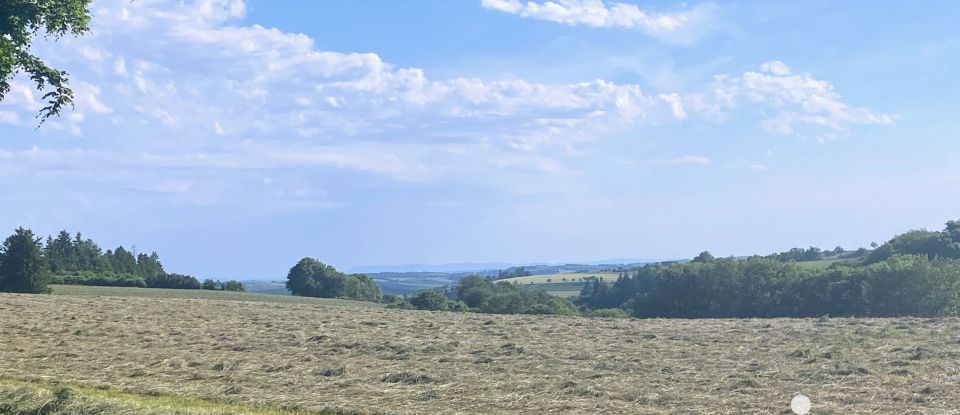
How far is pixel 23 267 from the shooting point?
56.8m

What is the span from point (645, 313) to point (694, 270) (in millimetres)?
5635

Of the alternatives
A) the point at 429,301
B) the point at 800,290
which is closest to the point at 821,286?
the point at 800,290

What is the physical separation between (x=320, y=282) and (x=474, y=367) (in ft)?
262

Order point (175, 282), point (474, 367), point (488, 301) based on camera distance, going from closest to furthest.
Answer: point (474, 367) < point (175, 282) < point (488, 301)

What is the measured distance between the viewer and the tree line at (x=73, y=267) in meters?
57.2

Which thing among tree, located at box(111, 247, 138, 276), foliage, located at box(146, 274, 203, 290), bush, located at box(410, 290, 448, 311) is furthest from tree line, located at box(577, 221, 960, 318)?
tree, located at box(111, 247, 138, 276)

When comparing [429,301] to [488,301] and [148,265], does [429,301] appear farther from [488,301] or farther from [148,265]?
[148,265]

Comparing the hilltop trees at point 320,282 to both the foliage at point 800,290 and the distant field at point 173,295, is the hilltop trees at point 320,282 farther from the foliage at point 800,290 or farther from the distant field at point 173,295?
the foliage at point 800,290

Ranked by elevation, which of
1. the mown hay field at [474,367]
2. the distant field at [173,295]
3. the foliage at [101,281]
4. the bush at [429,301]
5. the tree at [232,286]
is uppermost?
the foliage at [101,281]

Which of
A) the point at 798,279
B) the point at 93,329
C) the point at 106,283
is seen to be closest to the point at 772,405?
the point at 93,329

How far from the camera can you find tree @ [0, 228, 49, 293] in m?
56.6

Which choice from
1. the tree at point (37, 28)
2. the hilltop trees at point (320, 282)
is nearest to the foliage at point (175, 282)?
the hilltop trees at point (320, 282)

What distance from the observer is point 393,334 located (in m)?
25.6

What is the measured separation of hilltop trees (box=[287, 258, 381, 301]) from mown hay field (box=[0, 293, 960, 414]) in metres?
65.2
